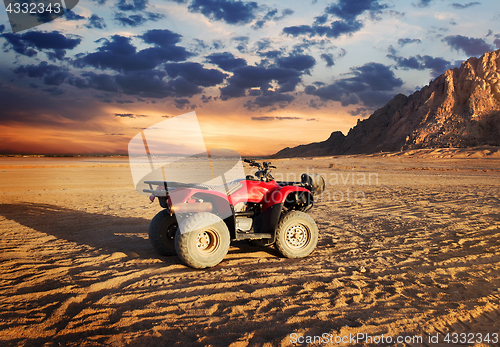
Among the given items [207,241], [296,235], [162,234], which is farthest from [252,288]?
[162,234]

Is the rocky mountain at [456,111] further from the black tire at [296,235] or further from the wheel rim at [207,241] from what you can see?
the wheel rim at [207,241]

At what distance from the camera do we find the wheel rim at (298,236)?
537 cm

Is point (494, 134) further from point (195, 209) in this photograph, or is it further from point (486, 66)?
point (195, 209)

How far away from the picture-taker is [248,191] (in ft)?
17.0

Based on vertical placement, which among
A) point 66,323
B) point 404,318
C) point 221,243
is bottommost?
point 404,318

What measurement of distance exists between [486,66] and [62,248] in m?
87.0

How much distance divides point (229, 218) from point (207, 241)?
0.53 m

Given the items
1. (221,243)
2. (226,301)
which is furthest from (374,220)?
(226,301)

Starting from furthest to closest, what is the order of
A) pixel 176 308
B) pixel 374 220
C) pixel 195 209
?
pixel 374 220 → pixel 195 209 → pixel 176 308

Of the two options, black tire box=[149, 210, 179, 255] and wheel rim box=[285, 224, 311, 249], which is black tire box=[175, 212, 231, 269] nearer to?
black tire box=[149, 210, 179, 255]

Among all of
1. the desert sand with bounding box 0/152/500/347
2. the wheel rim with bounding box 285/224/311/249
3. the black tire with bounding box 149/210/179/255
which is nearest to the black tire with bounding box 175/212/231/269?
the desert sand with bounding box 0/152/500/347

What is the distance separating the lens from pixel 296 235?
540 centimetres

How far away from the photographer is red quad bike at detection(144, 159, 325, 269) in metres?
4.60

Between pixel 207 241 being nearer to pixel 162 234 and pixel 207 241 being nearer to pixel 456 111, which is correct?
pixel 162 234
